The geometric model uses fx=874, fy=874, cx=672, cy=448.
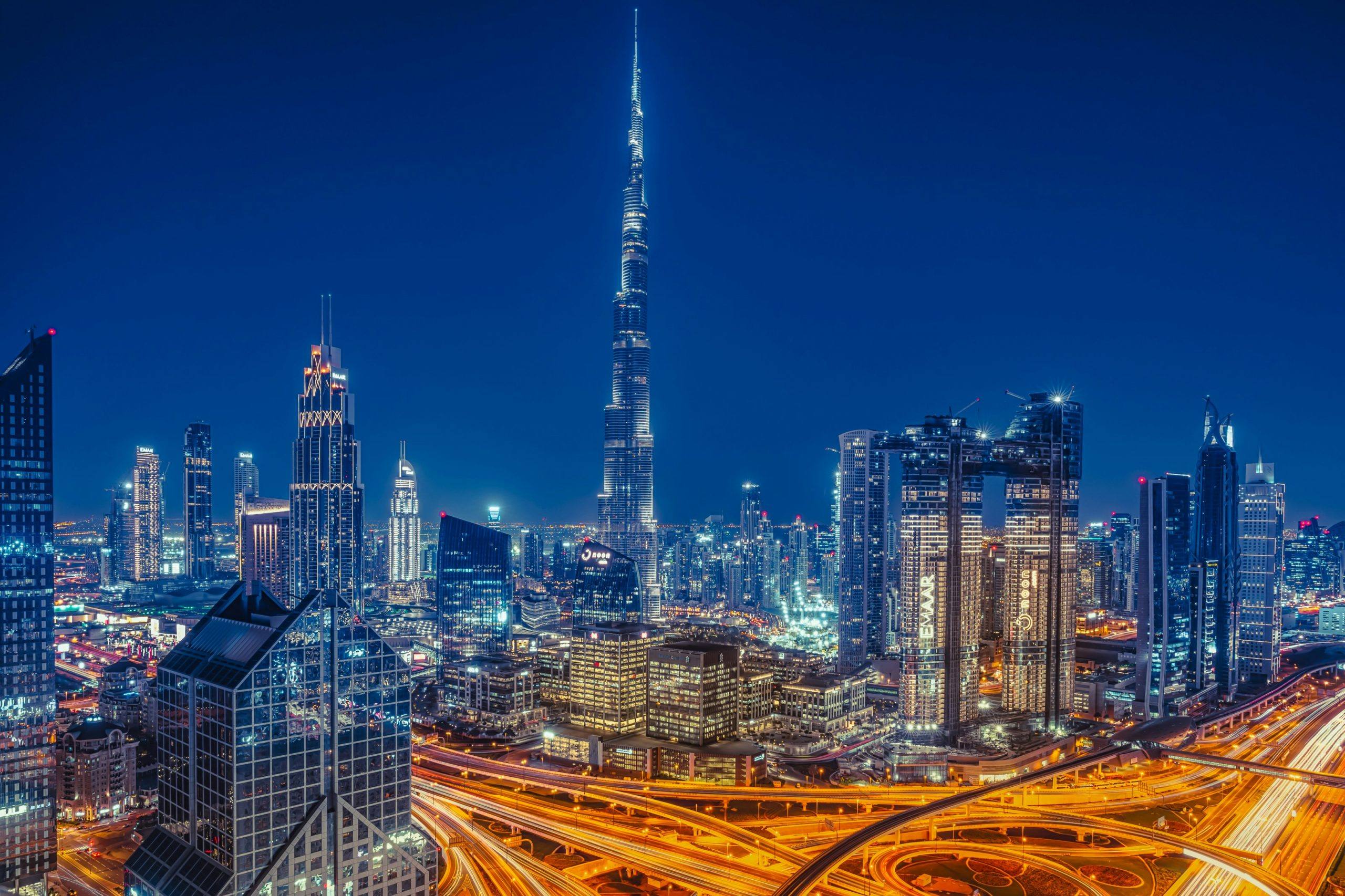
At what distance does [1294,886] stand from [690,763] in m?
36.0

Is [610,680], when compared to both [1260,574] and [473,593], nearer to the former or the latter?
[473,593]

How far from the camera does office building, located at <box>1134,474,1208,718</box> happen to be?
82750 millimetres

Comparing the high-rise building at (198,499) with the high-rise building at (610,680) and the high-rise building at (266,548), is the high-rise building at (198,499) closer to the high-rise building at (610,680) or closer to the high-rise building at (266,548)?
the high-rise building at (266,548)

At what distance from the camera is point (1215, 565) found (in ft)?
294

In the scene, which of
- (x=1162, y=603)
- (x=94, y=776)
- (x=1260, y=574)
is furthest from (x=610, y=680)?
(x=1260, y=574)

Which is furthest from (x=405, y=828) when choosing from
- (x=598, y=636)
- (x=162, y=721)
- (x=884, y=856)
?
(x=598, y=636)

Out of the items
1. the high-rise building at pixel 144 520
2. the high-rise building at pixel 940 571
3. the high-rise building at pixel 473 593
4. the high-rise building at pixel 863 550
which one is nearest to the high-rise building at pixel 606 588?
the high-rise building at pixel 473 593

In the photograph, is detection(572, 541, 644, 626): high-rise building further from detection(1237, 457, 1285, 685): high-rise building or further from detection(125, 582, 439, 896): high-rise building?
detection(125, 582, 439, 896): high-rise building

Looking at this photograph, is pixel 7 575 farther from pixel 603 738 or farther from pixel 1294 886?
pixel 1294 886

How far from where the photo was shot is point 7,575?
38875 mm

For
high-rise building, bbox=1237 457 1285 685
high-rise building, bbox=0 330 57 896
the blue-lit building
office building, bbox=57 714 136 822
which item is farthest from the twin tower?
high-rise building, bbox=0 330 57 896

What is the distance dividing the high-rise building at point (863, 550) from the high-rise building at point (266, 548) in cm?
6891

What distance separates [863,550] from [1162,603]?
116ft

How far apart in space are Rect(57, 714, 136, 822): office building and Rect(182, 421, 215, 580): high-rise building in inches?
4108
